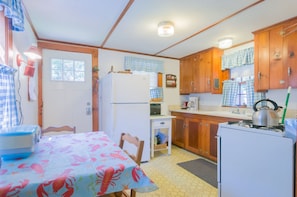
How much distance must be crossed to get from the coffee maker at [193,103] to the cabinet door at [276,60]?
1722 mm

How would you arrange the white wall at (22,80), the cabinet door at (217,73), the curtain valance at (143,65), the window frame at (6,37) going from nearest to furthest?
the window frame at (6,37) < the white wall at (22,80) < the cabinet door at (217,73) < the curtain valance at (143,65)

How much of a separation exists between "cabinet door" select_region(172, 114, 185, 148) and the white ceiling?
1.72m

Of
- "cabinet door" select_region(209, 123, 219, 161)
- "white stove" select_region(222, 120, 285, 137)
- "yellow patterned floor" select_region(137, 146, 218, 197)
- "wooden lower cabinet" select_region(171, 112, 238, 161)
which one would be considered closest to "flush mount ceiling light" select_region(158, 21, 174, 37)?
"white stove" select_region(222, 120, 285, 137)

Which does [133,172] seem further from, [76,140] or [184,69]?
[184,69]

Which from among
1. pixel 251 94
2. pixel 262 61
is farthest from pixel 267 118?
pixel 251 94

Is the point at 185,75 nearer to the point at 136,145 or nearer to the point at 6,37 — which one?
the point at 136,145

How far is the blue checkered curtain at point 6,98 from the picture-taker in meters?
1.38

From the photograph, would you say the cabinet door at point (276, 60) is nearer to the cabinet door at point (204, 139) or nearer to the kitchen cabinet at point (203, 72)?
the kitchen cabinet at point (203, 72)

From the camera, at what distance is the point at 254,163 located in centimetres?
154

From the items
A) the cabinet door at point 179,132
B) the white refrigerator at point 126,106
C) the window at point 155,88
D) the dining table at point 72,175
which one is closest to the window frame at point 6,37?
the dining table at point 72,175

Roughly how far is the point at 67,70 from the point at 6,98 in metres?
1.92

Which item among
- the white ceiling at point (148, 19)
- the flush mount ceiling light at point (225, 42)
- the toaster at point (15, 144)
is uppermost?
the white ceiling at point (148, 19)

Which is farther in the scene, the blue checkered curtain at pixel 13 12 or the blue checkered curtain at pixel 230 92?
the blue checkered curtain at pixel 230 92

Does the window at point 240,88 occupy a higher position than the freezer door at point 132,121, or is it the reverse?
the window at point 240,88
